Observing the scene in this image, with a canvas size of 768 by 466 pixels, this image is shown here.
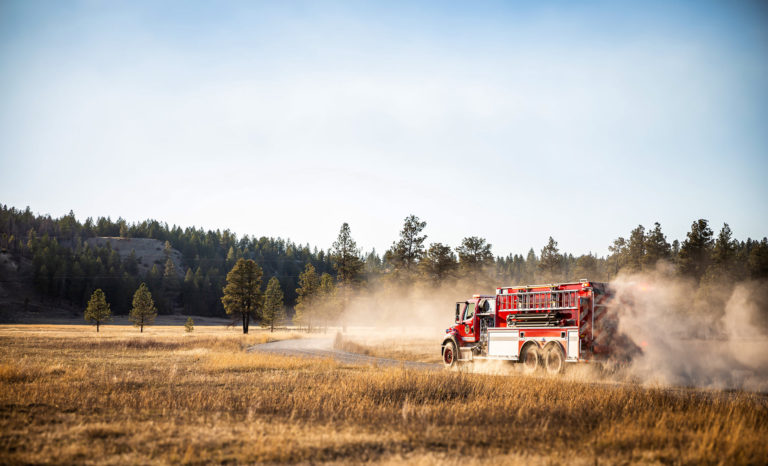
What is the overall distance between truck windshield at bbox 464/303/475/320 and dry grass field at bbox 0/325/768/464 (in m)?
8.24

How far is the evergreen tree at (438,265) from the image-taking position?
67625 mm

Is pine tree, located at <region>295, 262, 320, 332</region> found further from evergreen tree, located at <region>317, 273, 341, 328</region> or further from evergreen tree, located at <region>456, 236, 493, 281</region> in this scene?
evergreen tree, located at <region>456, 236, 493, 281</region>

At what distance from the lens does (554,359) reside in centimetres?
2033

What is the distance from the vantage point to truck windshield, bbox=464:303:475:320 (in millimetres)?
24750

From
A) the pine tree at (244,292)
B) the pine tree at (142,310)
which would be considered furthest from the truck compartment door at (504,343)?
the pine tree at (142,310)

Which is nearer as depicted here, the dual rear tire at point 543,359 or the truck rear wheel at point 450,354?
the dual rear tire at point 543,359

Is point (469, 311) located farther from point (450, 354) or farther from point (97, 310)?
point (97, 310)

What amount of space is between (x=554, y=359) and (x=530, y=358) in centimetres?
119

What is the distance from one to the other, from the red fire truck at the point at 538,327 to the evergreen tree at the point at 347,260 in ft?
186

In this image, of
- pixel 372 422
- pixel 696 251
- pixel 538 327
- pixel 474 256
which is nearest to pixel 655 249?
pixel 696 251

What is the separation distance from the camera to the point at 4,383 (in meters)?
15.4

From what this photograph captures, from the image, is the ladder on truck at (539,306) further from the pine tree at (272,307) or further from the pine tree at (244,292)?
the pine tree at (272,307)

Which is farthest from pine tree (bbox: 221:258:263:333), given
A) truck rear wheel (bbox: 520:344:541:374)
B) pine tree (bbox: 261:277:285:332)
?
truck rear wheel (bbox: 520:344:541:374)

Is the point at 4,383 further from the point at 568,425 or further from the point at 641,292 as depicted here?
the point at 641,292
